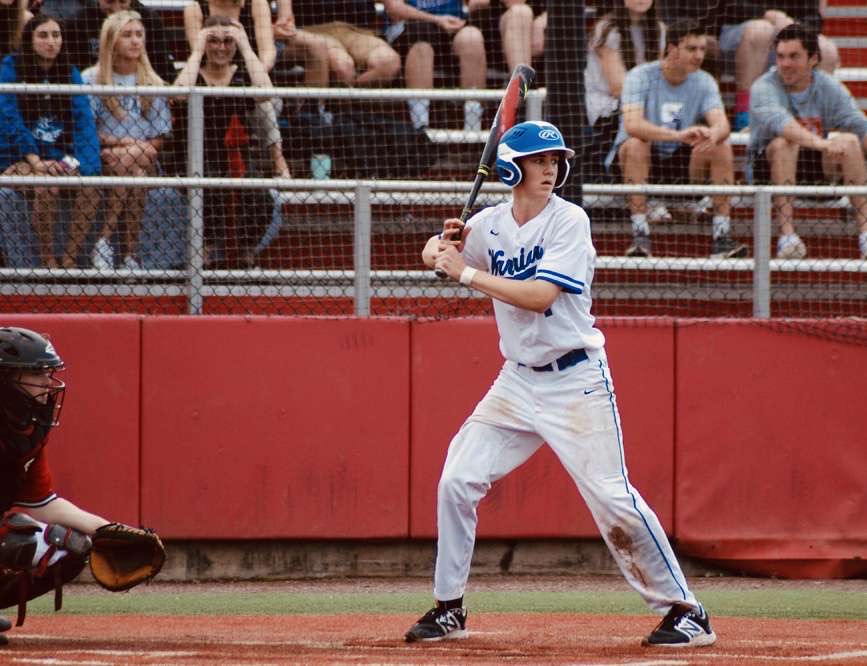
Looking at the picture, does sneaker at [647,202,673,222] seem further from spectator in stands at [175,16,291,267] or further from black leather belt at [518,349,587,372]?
black leather belt at [518,349,587,372]

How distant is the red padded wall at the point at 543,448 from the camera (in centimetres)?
876

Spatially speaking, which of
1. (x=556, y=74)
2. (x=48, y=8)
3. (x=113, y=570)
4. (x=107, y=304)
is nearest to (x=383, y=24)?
(x=556, y=74)

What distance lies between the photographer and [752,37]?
10500 mm

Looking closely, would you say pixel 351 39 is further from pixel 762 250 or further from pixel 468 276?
pixel 468 276

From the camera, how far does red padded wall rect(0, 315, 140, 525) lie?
8.57m

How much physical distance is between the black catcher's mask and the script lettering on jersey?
5.85 ft

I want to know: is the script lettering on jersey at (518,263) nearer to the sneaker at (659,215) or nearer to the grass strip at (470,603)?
the grass strip at (470,603)

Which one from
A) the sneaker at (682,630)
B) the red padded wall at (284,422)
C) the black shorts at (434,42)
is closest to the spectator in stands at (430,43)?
the black shorts at (434,42)

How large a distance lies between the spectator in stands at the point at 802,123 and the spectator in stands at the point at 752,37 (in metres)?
0.44

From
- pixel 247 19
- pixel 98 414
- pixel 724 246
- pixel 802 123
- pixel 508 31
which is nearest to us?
pixel 98 414

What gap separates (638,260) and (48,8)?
13.6 ft

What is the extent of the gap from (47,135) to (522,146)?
407 cm

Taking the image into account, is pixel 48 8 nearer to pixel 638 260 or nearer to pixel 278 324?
pixel 278 324

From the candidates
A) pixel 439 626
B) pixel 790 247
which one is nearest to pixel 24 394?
pixel 439 626
